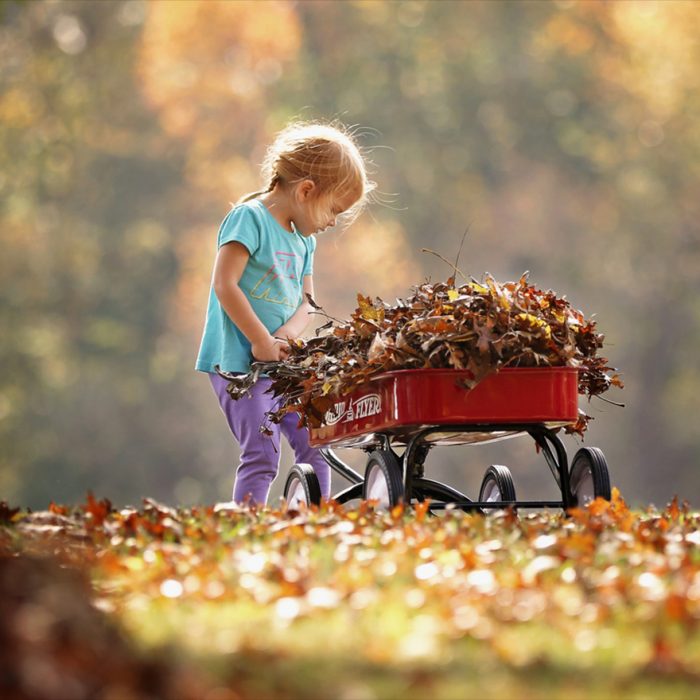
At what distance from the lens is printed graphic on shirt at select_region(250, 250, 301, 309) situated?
7.66 m

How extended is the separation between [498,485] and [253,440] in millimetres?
1305

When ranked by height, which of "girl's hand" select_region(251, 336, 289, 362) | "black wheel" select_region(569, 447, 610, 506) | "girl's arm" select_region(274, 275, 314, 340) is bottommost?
"black wheel" select_region(569, 447, 610, 506)

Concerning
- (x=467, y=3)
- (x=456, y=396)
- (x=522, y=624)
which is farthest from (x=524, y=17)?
(x=522, y=624)

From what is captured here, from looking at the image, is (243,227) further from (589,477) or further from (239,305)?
(589,477)

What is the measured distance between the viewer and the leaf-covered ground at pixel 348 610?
288cm

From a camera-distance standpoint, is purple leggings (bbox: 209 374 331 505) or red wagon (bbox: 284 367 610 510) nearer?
red wagon (bbox: 284 367 610 510)

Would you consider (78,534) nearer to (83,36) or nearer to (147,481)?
(147,481)

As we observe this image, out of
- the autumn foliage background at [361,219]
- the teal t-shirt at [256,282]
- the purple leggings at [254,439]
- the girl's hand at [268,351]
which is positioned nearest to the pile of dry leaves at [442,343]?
the girl's hand at [268,351]

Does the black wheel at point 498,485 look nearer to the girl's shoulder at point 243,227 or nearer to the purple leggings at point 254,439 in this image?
the purple leggings at point 254,439

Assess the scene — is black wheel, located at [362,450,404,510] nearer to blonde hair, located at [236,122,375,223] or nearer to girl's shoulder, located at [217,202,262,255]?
girl's shoulder, located at [217,202,262,255]

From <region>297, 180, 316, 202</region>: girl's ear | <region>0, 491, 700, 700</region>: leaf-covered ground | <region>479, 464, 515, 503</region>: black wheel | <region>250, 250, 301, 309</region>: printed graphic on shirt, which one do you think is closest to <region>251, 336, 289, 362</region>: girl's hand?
<region>250, 250, 301, 309</region>: printed graphic on shirt

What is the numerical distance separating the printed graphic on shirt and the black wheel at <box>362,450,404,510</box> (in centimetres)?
117

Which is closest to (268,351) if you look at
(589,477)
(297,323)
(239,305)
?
(239,305)

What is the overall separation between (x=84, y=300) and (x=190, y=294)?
89.3 inches
